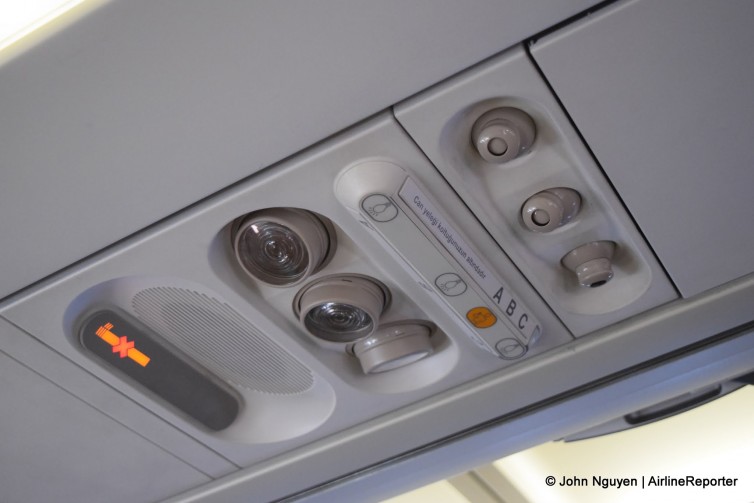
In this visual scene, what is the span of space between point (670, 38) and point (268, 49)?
0.35 meters

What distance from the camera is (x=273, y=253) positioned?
0.98 m

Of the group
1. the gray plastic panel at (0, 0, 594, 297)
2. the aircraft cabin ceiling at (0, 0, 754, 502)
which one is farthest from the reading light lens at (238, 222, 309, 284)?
the gray plastic panel at (0, 0, 594, 297)

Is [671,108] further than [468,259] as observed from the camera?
No

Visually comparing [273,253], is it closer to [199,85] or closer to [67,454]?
[199,85]

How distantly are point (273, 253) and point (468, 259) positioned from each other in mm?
227

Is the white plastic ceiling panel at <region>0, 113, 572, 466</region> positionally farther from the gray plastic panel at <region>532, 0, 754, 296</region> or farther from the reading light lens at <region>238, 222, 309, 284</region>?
the gray plastic panel at <region>532, 0, 754, 296</region>

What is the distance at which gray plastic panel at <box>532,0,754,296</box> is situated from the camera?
737 mm

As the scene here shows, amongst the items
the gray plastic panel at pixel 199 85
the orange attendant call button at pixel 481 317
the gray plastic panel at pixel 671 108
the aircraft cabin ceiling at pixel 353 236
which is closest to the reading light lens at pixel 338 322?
the aircraft cabin ceiling at pixel 353 236

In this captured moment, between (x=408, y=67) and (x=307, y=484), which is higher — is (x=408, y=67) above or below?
above

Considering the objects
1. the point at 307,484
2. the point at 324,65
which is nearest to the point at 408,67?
the point at 324,65

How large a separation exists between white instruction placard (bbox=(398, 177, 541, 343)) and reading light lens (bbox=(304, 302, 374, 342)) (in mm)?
166

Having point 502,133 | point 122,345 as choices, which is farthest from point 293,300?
point 502,133

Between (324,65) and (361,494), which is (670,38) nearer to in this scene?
(324,65)

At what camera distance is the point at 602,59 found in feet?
2.48
